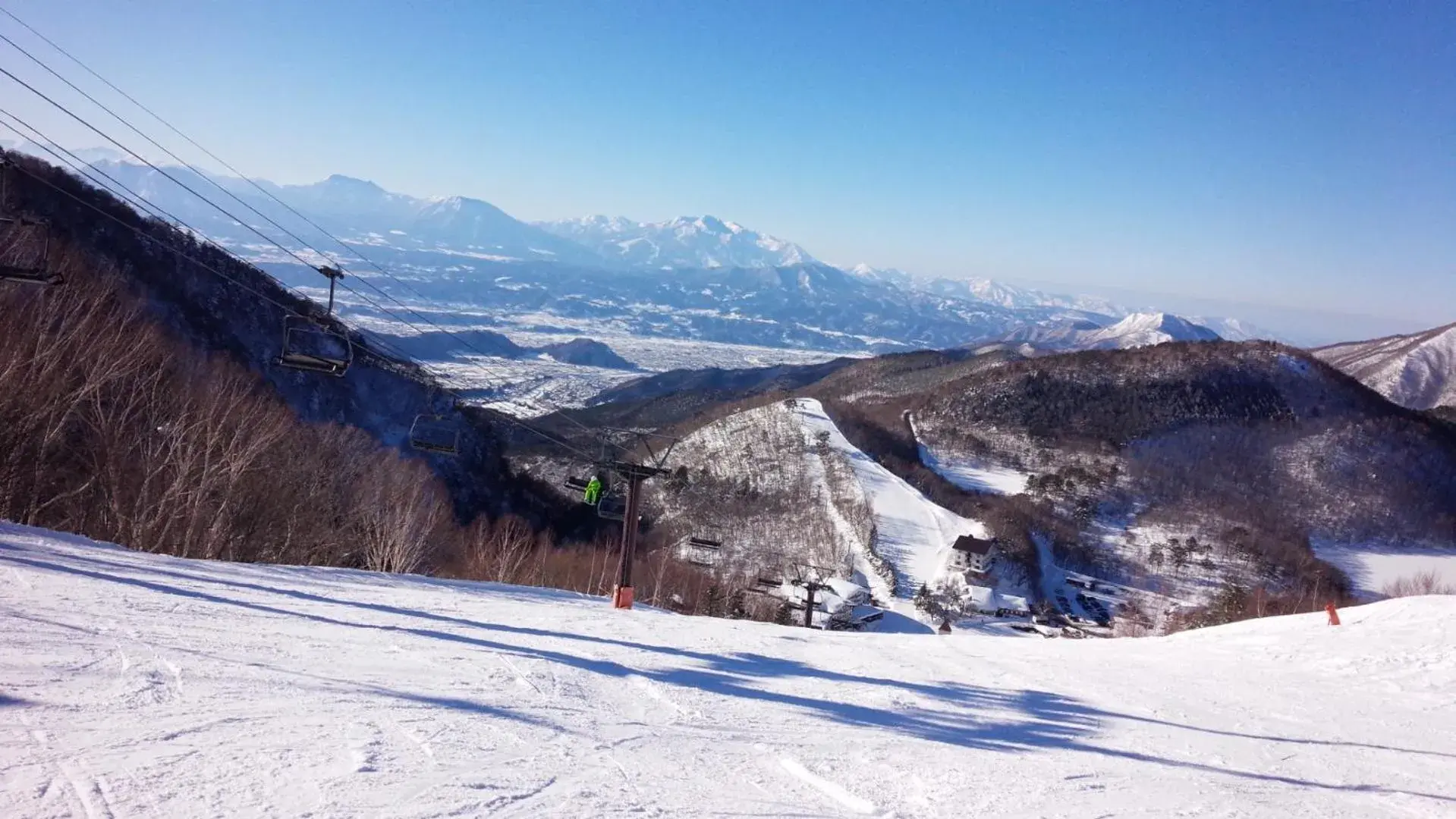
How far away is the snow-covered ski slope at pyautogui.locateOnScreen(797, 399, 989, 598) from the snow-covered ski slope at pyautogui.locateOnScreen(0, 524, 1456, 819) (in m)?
32.1

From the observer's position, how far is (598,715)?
22.1 feet

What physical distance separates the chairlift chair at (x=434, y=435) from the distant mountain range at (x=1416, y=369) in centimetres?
12689

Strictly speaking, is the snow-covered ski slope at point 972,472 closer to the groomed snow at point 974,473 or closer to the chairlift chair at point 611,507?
the groomed snow at point 974,473

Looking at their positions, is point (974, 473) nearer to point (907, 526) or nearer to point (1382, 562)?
point (907, 526)

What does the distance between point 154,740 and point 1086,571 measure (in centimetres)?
5392

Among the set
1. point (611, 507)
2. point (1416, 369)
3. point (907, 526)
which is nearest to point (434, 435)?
point (611, 507)

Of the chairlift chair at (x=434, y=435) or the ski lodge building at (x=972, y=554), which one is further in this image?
the ski lodge building at (x=972, y=554)

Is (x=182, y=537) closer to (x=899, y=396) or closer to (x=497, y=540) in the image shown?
(x=497, y=540)

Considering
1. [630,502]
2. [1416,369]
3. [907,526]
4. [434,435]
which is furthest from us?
[1416,369]

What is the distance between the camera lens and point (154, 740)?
15.3ft

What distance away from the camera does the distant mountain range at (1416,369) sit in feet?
356

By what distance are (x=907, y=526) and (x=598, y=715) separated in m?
45.6

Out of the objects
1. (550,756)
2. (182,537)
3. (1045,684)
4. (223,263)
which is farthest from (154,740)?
(223,263)

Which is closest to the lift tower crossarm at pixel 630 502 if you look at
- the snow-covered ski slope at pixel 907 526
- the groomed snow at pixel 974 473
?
the snow-covered ski slope at pixel 907 526
